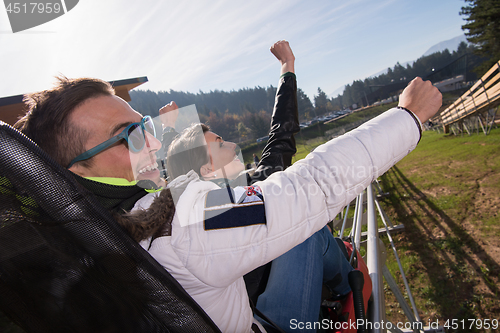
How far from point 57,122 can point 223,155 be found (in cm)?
146

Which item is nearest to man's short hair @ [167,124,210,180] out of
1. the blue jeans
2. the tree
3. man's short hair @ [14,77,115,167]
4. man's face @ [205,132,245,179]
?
man's face @ [205,132,245,179]

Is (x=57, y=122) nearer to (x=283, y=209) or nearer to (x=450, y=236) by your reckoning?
(x=283, y=209)

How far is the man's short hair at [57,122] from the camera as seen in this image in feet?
3.51

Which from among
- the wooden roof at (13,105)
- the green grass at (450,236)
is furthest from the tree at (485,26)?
the wooden roof at (13,105)

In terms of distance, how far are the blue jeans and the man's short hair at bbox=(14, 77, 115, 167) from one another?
1.37 m

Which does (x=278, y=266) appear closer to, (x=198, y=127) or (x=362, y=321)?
(x=362, y=321)

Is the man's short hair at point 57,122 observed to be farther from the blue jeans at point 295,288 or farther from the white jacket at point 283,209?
the blue jeans at point 295,288

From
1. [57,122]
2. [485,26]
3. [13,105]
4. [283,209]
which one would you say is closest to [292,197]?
[283,209]

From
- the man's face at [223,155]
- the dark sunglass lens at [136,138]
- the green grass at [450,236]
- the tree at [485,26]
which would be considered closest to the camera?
the dark sunglass lens at [136,138]

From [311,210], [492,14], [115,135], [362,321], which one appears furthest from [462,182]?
[492,14]

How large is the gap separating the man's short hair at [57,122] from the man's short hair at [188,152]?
0.57 m

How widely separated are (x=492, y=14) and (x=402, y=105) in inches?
1527

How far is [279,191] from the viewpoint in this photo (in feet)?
2.78

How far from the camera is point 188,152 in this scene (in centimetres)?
192
